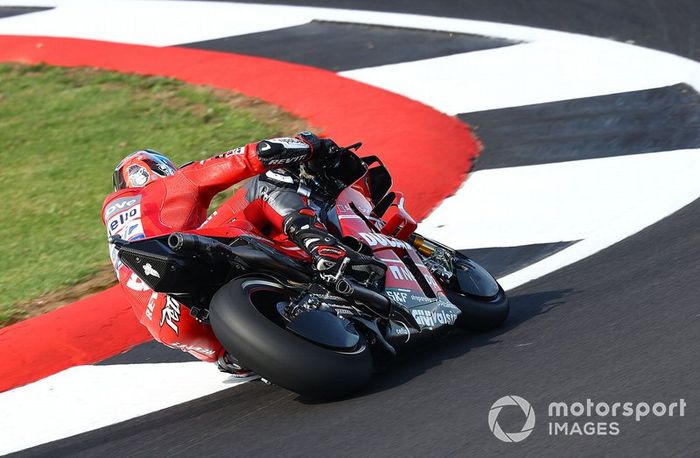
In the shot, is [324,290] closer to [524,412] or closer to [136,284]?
[136,284]

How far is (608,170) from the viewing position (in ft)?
24.4

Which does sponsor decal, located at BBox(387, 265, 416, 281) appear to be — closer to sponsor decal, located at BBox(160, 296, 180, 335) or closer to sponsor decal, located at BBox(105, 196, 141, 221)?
sponsor decal, located at BBox(160, 296, 180, 335)

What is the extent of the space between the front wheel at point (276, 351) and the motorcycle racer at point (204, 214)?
1.10 feet

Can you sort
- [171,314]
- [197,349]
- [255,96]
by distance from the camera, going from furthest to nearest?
[255,96] < [197,349] < [171,314]

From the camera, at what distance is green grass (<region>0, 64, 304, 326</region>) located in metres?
7.23

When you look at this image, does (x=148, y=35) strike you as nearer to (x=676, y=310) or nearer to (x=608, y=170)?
(x=608, y=170)

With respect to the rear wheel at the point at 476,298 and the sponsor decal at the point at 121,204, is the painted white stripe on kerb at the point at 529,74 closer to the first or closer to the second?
the rear wheel at the point at 476,298

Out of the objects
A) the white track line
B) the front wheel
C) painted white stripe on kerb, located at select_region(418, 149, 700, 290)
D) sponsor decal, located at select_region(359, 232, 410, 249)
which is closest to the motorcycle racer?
sponsor decal, located at select_region(359, 232, 410, 249)

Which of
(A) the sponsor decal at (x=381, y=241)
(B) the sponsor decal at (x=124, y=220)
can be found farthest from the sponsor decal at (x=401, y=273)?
(B) the sponsor decal at (x=124, y=220)

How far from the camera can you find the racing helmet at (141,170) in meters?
5.14

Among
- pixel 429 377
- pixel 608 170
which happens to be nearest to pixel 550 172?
Result: pixel 608 170

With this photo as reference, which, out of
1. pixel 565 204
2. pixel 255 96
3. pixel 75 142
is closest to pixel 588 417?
pixel 565 204

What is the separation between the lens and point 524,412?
4051 millimetres

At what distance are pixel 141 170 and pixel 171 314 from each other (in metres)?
0.85
